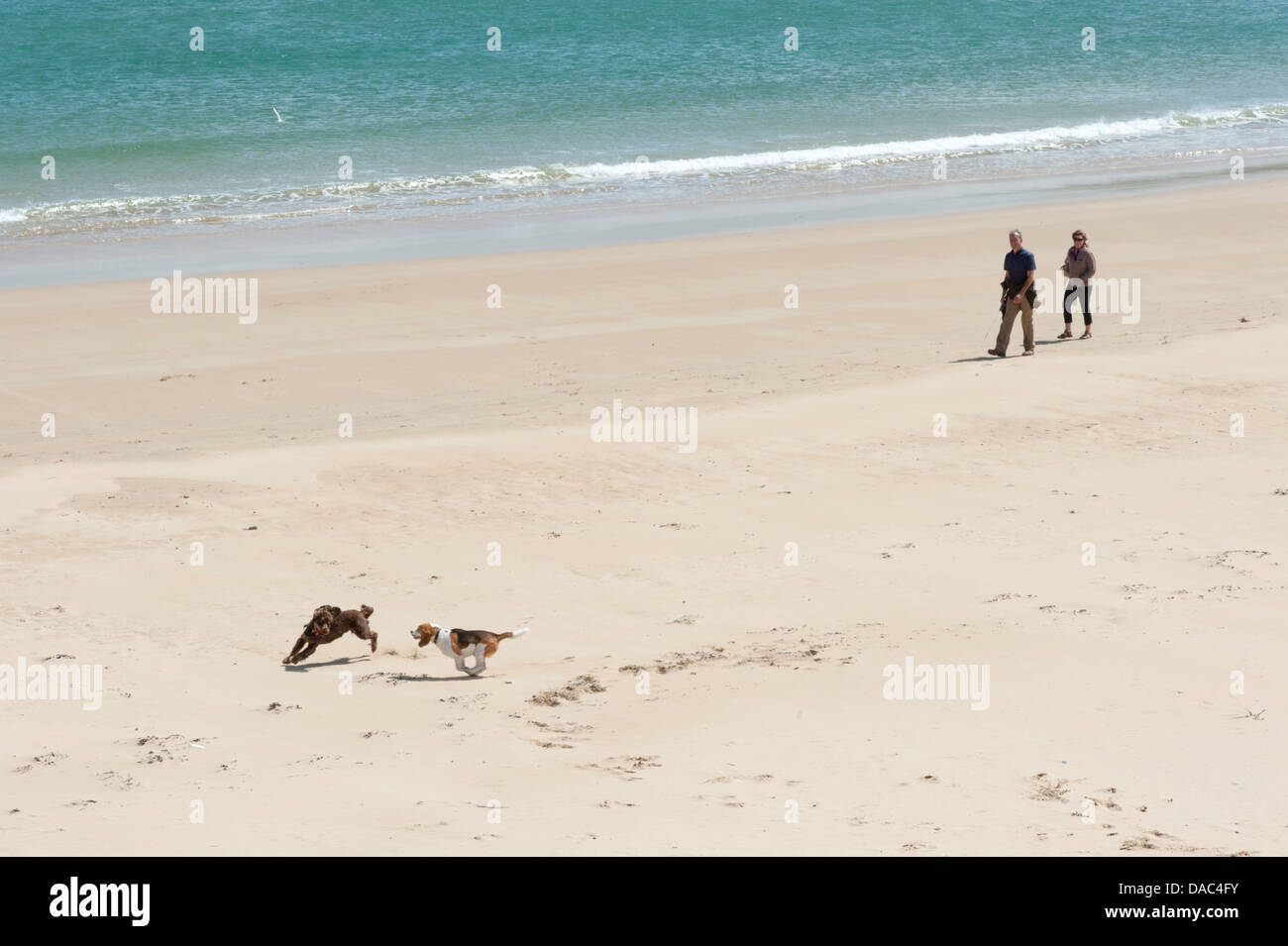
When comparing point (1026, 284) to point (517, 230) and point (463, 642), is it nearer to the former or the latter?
point (463, 642)

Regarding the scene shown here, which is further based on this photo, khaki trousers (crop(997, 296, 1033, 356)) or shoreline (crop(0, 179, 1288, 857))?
khaki trousers (crop(997, 296, 1033, 356))

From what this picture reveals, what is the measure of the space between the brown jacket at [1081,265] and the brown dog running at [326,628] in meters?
10.8

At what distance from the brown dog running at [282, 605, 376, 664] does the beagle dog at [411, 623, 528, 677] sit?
419mm

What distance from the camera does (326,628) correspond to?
8.20m

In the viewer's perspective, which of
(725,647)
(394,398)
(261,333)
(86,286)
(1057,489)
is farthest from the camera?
(86,286)

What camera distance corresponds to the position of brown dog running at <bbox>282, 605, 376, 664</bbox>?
322 inches

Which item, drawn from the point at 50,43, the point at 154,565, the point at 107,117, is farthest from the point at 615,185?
the point at 50,43

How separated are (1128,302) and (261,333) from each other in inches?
425

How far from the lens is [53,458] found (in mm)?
12844

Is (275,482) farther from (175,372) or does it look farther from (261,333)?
(261,333)

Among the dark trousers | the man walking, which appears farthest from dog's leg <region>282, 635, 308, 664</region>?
the dark trousers

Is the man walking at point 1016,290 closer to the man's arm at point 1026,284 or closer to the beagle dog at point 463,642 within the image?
the man's arm at point 1026,284

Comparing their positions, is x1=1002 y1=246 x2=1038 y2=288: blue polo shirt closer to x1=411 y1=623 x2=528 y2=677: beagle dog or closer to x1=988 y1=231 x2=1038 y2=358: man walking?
x1=988 y1=231 x2=1038 y2=358: man walking

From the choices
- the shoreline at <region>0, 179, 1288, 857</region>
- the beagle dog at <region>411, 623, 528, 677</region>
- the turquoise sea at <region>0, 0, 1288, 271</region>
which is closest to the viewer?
the shoreline at <region>0, 179, 1288, 857</region>
